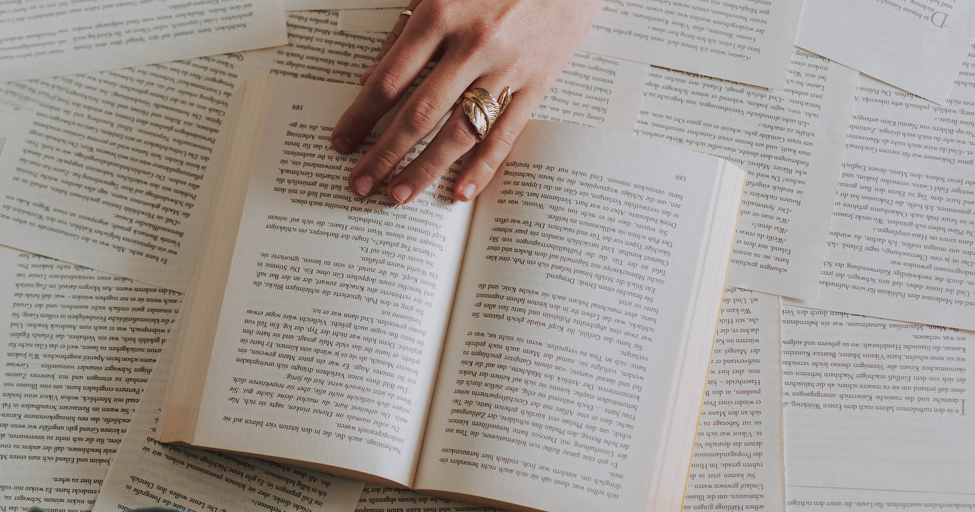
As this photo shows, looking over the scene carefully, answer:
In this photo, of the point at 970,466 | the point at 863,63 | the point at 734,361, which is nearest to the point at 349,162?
the point at 734,361

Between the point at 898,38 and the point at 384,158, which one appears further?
the point at 898,38

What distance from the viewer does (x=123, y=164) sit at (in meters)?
0.73

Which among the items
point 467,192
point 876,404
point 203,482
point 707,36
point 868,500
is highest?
point 707,36

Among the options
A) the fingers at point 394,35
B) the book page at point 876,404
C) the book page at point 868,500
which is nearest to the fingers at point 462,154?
the fingers at point 394,35

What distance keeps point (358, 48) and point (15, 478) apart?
2.01 ft

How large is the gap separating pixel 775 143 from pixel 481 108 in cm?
36

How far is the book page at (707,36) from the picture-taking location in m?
0.73

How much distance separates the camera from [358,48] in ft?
2.41

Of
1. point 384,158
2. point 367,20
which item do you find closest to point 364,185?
point 384,158

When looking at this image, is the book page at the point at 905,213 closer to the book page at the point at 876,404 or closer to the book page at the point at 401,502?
the book page at the point at 876,404

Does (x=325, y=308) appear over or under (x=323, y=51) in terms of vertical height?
under

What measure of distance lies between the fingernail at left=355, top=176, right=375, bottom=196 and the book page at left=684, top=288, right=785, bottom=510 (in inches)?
16.4

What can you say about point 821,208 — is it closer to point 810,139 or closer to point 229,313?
point 810,139

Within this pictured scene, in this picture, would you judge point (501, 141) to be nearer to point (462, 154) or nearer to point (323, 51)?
point (462, 154)
